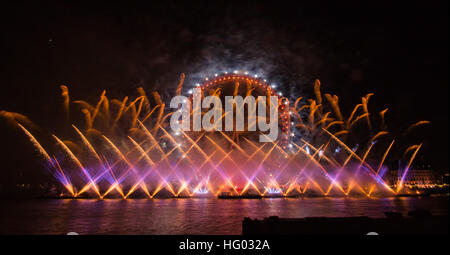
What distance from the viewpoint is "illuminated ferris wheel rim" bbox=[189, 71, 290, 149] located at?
4300 centimetres

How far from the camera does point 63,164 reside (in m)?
48.1

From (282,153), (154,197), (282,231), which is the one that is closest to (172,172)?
(154,197)

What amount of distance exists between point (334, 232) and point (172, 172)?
124 ft

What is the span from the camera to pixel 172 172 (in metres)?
46.2

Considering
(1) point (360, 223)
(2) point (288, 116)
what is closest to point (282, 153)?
(2) point (288, 116)

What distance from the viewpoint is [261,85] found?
43.8 m

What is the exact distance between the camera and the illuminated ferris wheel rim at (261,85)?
141ft
